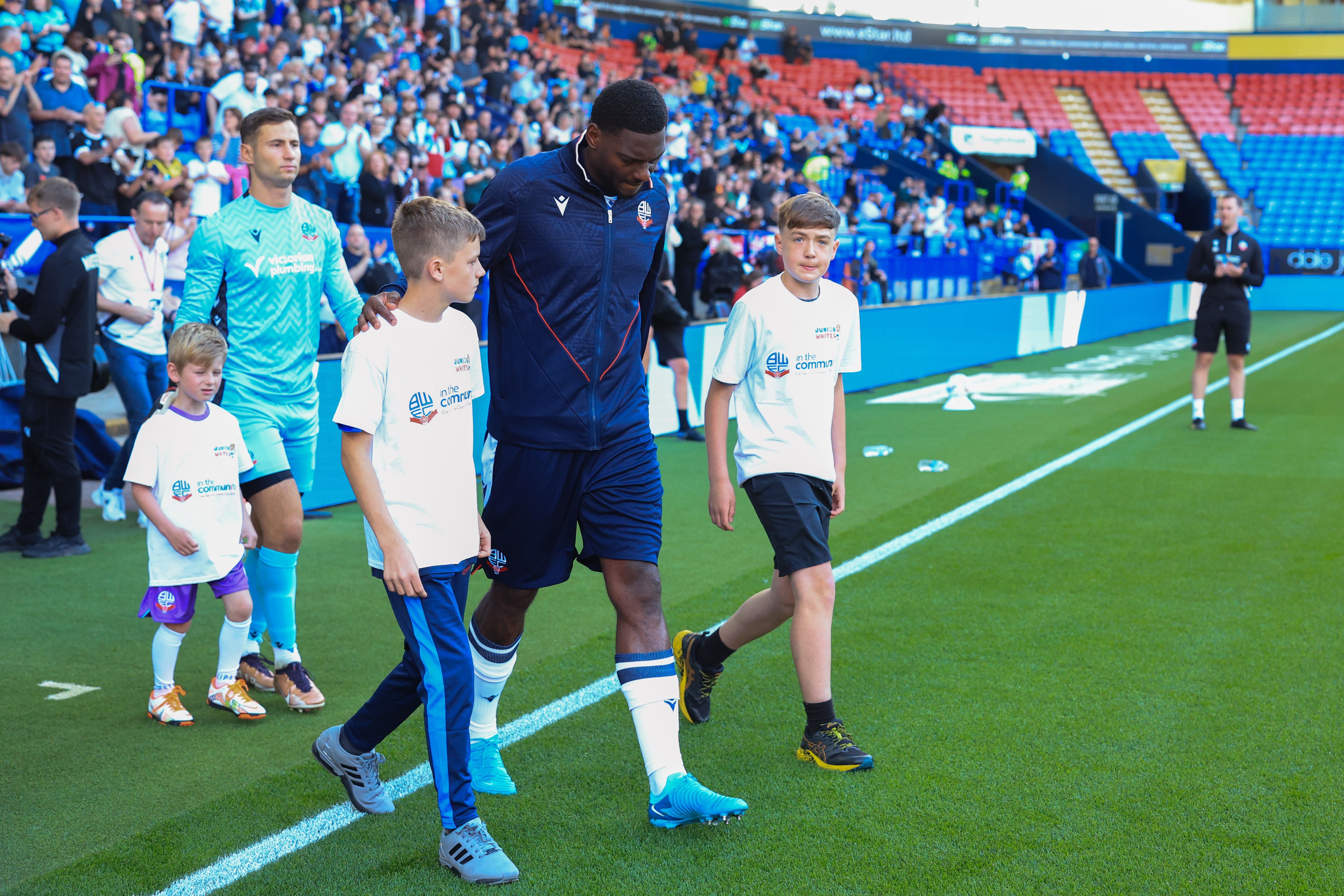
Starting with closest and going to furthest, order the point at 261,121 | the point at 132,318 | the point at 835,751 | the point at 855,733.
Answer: the point at 835,751 < the point at 855,733 < the point at 261,121 < the point at 132,318

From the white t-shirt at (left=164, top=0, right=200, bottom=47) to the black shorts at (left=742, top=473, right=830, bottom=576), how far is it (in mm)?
13716

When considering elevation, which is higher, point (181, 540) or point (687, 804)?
point (181, 540)

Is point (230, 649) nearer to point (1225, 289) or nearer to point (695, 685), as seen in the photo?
point (695, 685)

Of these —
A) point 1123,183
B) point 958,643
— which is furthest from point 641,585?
point 1123,183

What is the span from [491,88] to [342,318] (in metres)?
17.3

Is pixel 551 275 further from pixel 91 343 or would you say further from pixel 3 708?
pixel 91 343

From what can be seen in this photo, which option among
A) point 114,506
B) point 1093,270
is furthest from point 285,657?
point 1093,270

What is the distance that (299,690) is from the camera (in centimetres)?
462

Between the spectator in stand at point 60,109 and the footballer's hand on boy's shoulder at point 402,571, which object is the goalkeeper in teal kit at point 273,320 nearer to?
the footballer's hand on boy's shoulder at point 402,571

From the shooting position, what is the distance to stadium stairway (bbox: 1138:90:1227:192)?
4294 centimetres

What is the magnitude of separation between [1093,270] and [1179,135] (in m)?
20.4

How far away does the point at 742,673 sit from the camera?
16.5ft

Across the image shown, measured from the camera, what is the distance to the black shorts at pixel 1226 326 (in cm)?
1141

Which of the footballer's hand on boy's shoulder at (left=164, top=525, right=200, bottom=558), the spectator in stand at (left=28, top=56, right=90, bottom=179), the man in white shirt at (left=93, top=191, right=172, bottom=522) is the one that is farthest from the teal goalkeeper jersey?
the spectator in stand at (left=28, top=56, right=90, bottom=179)
